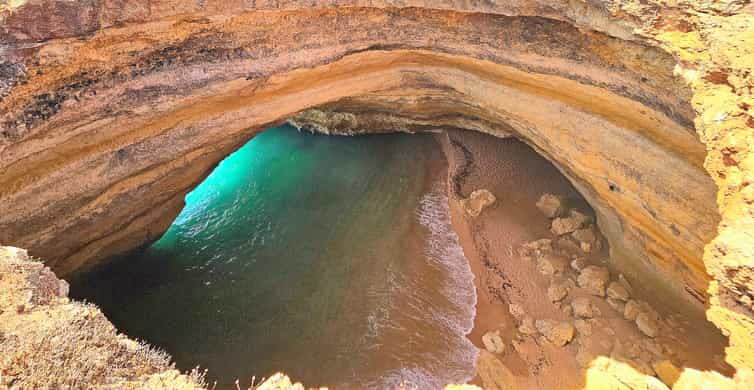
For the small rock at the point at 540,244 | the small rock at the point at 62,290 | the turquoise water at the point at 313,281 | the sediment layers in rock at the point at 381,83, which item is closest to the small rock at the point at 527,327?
the turquoise water at the point at 313,281

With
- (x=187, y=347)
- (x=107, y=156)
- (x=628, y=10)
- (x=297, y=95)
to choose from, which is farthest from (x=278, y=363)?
(x=628, y=10)

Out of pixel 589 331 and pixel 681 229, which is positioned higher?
pixel 681 229

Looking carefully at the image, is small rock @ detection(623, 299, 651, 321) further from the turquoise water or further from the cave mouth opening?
the turquoise water

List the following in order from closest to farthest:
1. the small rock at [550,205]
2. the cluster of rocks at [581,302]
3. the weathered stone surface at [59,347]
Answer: the weathered stone surface at [59,347] < the cluster of rocks at [581,302] < the small rock at [550,205]

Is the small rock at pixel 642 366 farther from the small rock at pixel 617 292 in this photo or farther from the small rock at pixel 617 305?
the small rock at pixel 617 292

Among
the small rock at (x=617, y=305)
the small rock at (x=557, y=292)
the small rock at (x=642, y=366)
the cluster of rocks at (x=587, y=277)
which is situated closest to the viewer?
the small rock at (x=642, y=366)

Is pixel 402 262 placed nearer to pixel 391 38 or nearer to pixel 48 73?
pixel 391 38
